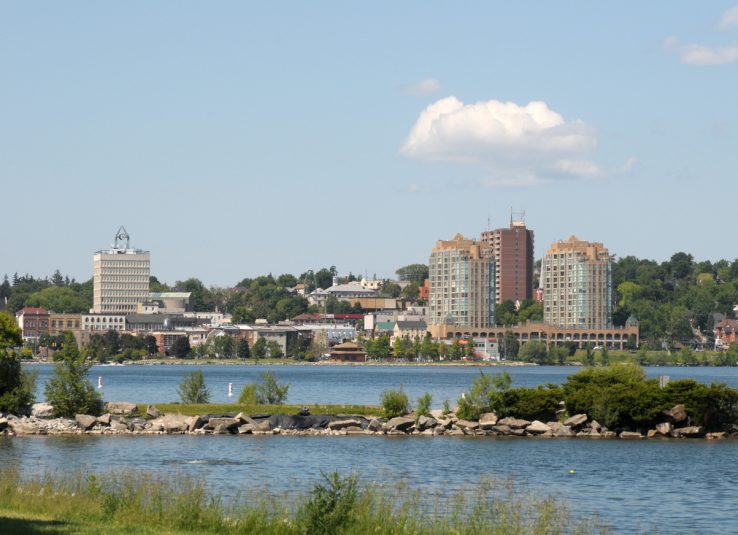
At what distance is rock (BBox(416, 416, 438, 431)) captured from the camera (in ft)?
214

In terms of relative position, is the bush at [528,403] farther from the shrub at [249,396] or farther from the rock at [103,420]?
the rock at [103,420]

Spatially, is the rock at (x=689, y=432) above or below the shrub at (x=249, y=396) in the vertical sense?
below

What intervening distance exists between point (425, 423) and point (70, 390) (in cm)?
1741

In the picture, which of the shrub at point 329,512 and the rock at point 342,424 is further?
the rock at point 342,424

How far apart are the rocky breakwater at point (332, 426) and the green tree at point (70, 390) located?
70 cm

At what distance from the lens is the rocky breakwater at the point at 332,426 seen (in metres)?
63.5

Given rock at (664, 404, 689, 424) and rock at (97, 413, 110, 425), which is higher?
rock at (664, 404, 689, 424)

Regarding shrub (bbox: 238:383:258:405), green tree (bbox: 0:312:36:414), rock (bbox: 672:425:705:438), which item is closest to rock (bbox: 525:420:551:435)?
rock (bbox: 672:425:705:438)

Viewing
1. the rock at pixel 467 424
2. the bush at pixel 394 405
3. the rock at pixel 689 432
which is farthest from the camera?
the bush at pixel 394 405

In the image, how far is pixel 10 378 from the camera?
66750 millimetres

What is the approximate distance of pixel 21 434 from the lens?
6288cm

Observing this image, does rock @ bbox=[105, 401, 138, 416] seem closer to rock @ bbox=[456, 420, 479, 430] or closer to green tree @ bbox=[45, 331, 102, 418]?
green tree @ bbox=[45, 331, 102, 418]

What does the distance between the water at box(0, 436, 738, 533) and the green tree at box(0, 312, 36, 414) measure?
222 inches

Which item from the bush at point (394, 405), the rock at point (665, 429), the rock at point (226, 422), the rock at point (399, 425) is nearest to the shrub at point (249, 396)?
the rock at point (226, 422)
